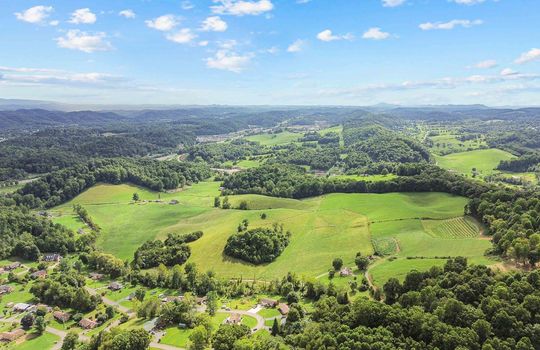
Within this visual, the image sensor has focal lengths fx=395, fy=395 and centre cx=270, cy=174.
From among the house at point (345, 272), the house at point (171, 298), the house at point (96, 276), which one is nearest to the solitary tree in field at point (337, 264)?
the house at point (345, 272)

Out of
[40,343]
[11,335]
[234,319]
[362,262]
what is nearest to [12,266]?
[11,335]

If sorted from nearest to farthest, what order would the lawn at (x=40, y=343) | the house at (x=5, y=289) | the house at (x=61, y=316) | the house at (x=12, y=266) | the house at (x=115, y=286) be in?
the lawn at (x=40, y=343)
the house at (x=61, y=316)
the house at (x=5, y=289)
the house at (x=115, y=286)
the house at (x=12, y=266)

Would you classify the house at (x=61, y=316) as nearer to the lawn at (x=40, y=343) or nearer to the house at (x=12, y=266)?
the lawn at (x=40, y=343)

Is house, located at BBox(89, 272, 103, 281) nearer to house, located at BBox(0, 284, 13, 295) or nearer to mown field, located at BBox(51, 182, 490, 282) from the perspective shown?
mown field, located at BBox(51, 182, 490, 282)

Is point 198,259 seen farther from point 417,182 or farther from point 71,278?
point 417,182

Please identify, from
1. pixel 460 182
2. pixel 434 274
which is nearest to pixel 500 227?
pixel 434 274

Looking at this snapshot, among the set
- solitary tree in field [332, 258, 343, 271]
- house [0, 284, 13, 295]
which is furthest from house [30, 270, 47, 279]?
solitary tree in field [332, 258, 343, 271]
